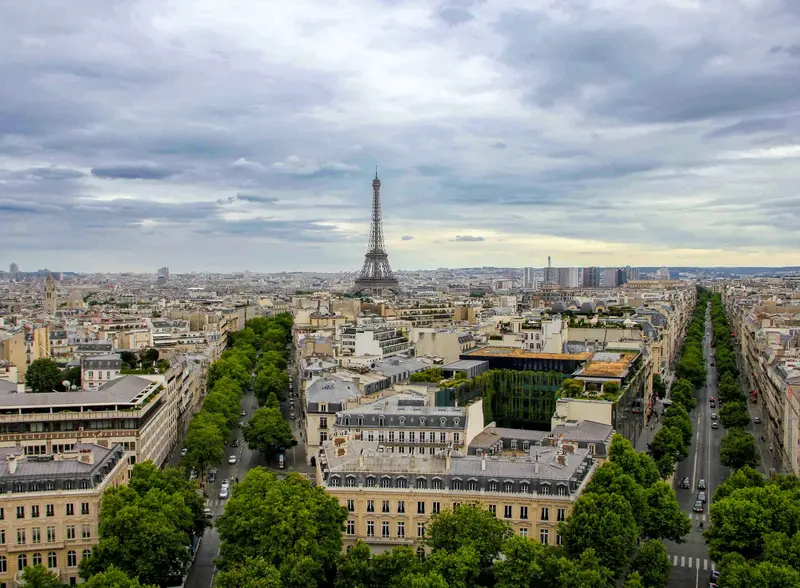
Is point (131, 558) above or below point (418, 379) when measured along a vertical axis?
below

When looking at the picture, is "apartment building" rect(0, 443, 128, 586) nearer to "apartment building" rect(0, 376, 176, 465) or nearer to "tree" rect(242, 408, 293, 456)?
"apartment building" rect(0, 376, 176, 465)

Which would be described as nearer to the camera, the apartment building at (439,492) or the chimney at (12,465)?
the chimney at (12,465)

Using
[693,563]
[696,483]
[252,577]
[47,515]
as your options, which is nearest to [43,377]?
[47,515]

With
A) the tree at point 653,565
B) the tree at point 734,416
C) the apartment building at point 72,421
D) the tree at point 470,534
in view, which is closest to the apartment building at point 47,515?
the apartment building at point 72,421

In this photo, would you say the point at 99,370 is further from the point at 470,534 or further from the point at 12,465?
the point at 470,534

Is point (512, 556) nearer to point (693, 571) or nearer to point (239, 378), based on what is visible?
point (693, 571)

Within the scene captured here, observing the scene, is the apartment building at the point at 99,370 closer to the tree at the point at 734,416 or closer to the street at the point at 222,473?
the street at the point at 222,473

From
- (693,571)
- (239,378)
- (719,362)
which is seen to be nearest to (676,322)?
(719,362)
